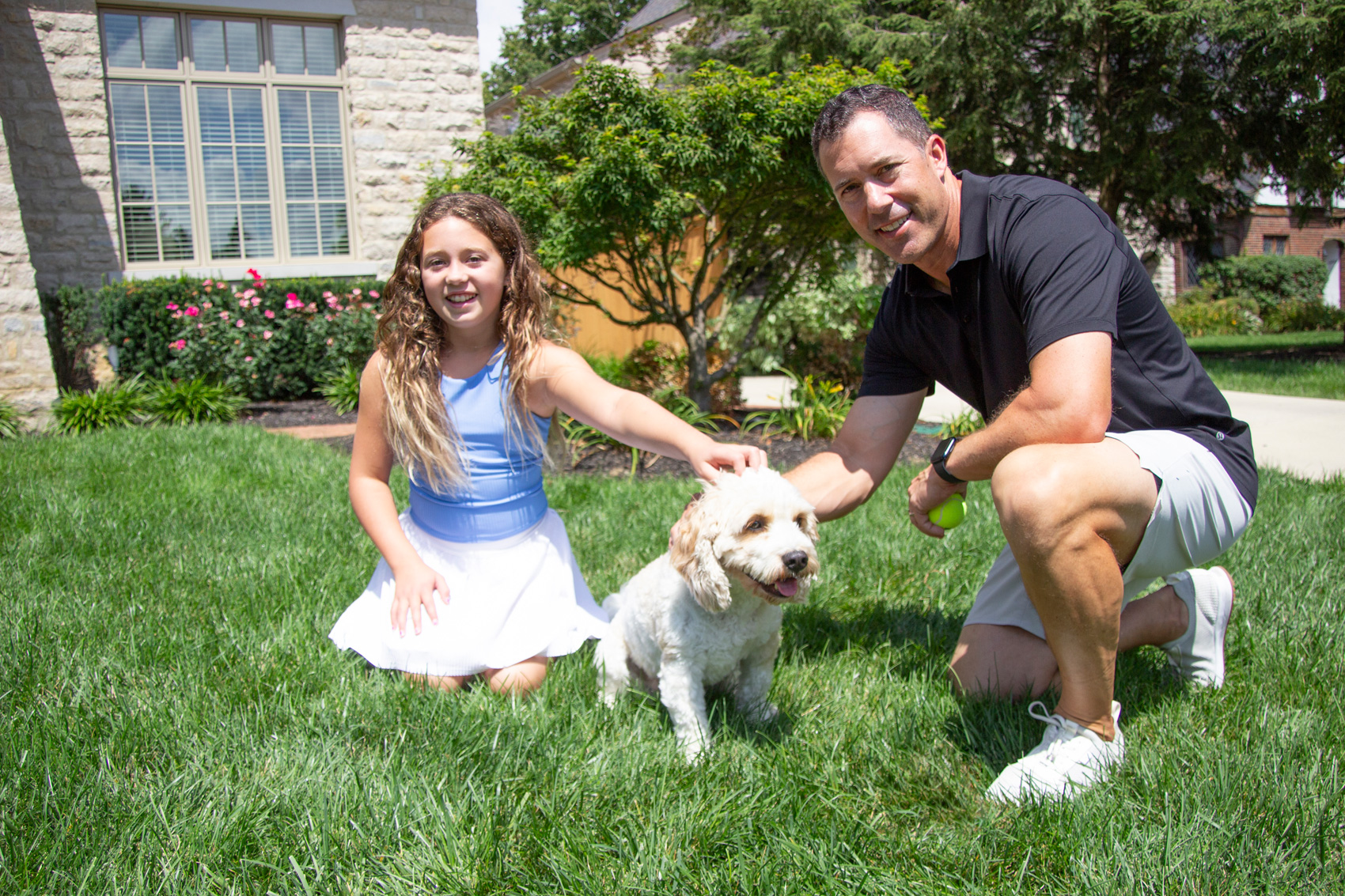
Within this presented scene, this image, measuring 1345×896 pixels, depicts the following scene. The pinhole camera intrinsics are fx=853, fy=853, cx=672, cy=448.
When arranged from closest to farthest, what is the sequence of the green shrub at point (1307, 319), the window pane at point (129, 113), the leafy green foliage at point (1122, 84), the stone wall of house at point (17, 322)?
1. the stone wall of house at point (17, 322)
2. the window pane at point (129, 113)
3. the leafy green foliage at point (1122, 84)
4. the green shrub at point (1307, 319)

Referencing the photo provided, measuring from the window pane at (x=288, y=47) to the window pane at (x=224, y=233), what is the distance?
1816 mm

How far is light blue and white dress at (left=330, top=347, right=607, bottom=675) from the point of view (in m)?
2.69

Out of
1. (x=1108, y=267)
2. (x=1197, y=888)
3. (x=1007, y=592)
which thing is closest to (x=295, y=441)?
(x=1007, y=592)

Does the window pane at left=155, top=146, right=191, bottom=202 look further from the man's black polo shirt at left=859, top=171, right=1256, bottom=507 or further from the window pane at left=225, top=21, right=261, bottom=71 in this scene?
the man's black polo shirt at left=859, top=171, right=1256, bottom=507

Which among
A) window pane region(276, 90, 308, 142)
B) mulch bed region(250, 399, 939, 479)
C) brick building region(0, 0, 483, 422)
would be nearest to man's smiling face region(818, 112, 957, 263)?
mulch bed region(250, 399, 939, 479)

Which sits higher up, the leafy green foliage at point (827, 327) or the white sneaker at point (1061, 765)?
the leafy green foliage at point (827, 327)

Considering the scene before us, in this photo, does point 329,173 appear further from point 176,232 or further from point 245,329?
point 245,329

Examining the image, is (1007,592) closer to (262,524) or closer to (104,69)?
(262,524)

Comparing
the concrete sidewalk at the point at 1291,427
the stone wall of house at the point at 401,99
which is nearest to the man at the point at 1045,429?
the concrete sidewalk at the point at 1291,427

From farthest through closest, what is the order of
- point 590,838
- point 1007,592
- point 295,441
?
point 295,441
point 1007,592
point 590,838

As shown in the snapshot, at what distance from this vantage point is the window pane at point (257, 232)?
34.5 feet

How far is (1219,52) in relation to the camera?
1195 centimetres

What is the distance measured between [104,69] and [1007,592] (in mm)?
11191

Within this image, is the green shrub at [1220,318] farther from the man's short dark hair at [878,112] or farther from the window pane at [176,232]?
the man's short dark hair at [878,112]
